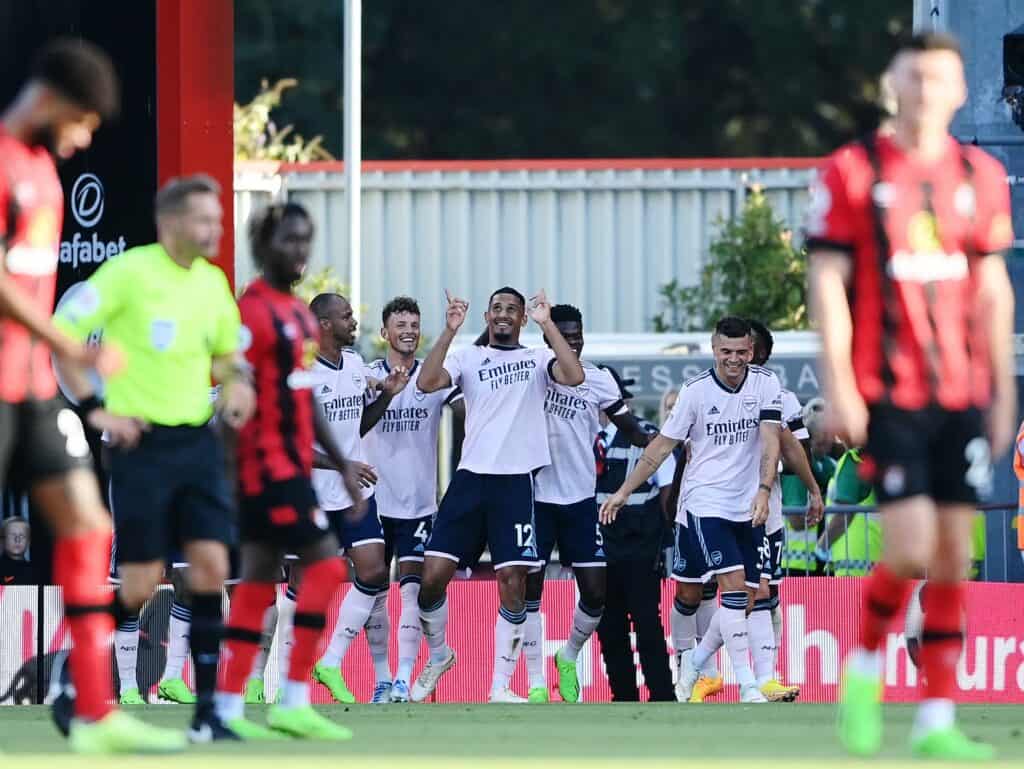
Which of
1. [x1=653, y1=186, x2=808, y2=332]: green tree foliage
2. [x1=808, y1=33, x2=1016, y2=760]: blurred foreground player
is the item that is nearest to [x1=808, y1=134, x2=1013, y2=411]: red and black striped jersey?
[x1=808, y1=33, x2=1016, y2=760]: blurred foreground player

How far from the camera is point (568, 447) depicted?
1316 centimetres

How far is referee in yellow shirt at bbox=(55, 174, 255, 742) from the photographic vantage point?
7754 mm

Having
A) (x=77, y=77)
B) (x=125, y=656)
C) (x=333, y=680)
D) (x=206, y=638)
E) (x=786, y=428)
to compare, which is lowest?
(x=333, y=680)

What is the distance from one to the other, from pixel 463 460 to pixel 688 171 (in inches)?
592

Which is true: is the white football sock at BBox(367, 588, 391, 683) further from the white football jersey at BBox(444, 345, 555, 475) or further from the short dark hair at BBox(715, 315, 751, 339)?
the short dark hair at BBox(715, 315, 751, 339)

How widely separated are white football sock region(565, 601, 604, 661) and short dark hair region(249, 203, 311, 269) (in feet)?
17.4

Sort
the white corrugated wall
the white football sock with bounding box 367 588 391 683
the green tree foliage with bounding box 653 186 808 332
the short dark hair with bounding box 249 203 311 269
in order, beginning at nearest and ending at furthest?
1. the short dark hair with bounding box 249 203 311 269
2. the white football sock with bounding box 367 588 391 683
3. the green tree foliage with bounding box 653 186 808 332
4. the white corrugated wall

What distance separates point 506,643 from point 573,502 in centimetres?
Answer: 87

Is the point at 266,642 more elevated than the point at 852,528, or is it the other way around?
the point at 852,528

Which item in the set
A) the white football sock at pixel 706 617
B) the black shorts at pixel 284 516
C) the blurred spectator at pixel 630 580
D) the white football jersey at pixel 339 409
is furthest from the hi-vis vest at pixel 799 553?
the black shorts at pixel 284 516

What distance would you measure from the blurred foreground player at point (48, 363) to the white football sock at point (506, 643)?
5.63 m

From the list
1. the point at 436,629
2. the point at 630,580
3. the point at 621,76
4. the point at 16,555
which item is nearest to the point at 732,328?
the point at 630,580

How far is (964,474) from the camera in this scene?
7.15 metres

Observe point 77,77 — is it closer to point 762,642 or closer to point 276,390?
point 276,390
